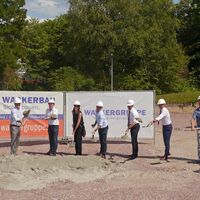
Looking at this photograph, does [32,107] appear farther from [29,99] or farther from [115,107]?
[115,107]

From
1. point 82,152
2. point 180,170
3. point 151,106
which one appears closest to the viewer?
point 180,170

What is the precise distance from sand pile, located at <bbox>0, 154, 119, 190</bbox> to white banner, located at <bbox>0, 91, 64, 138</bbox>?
5442 mm

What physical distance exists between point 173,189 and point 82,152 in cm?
625

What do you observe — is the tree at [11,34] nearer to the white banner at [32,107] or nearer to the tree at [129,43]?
the tree at [129,43]

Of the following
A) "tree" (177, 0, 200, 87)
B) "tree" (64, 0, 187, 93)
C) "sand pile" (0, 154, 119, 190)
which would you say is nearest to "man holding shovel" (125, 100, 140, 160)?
"sand pile" (0, 154, 119, 190)

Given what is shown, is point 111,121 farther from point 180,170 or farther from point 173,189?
point 173,189

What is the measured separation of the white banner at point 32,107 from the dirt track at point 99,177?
399 centimetres

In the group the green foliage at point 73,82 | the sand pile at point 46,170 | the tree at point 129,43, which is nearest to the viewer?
the sand pile at point 46,170

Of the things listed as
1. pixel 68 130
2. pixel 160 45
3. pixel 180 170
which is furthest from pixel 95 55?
pixel 180 170

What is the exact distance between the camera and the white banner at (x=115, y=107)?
20.0 meters

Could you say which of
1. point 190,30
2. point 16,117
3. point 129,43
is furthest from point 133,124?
point 190,30

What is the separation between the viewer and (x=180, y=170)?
577 inches

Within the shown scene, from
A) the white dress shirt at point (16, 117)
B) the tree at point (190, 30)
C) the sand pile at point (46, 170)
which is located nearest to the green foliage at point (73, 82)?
the tree at point (190, 30)

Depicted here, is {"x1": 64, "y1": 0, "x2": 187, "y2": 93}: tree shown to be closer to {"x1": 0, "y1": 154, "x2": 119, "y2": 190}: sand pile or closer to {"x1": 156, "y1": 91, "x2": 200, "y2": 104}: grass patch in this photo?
{"x1": 156, "y1": 91, "x2": 200, "y2": 104}: grass patch
